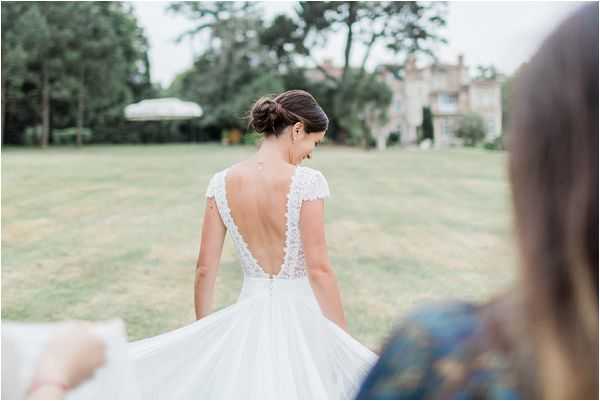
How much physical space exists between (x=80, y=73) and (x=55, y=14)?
3.42 metres

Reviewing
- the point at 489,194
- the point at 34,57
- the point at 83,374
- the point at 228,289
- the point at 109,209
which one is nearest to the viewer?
the point at 83,374

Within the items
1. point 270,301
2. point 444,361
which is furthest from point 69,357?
point 270,301

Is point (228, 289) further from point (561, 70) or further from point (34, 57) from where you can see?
point (34, 57)

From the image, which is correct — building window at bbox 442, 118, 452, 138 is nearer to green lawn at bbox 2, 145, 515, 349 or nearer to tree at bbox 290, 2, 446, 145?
tree at bbox 290, 2, 446, 145

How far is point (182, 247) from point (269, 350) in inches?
265

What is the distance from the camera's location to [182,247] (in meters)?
8.91

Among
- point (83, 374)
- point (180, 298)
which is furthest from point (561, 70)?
point (180, 298)

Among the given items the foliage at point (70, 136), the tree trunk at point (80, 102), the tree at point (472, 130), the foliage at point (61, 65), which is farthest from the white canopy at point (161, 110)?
the tree at point (472, 130)

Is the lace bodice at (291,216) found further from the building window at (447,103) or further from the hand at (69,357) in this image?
the building window at (447,103)

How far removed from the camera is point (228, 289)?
21.7 feet

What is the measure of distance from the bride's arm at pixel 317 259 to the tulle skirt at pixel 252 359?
107mm

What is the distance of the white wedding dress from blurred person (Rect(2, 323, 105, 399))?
4.03 ft

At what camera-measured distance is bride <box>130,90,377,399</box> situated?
2254 mm

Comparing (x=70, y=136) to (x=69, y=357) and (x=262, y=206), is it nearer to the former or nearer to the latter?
(x=262, y=206)
